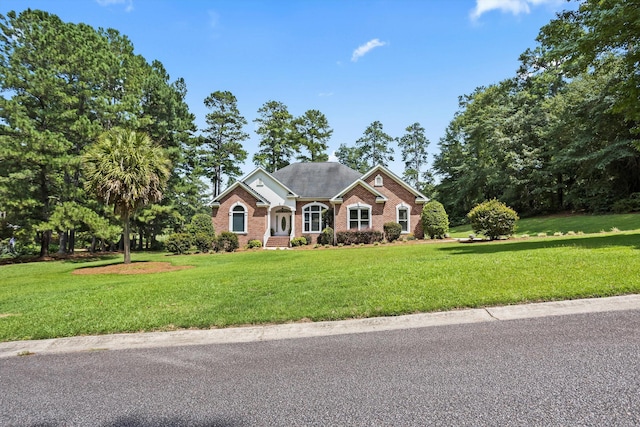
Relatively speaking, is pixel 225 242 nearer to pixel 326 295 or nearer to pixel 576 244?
pixel 326 295

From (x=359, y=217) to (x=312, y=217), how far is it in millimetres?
3897

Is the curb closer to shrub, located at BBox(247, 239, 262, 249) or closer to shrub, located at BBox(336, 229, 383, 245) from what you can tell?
shrub, located at BBox(336, 229, 383, 245)

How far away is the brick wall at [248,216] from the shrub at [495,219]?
47.5 ft

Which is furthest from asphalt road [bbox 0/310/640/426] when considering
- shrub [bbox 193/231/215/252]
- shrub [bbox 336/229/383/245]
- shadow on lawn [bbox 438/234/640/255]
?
shrub [bbox 336/229/383/245]

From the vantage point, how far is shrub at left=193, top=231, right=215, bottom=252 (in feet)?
74.3

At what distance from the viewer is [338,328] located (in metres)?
5.36

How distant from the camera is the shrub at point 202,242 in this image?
22.7m

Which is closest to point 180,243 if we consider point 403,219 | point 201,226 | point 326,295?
point 201,226

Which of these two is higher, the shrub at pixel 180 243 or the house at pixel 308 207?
the house at pixel 308 207

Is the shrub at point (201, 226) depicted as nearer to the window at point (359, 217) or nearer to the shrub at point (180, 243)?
the shrub at point (180, 243)

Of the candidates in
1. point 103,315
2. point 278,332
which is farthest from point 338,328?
point 103,315

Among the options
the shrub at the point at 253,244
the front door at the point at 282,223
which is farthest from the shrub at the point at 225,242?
the front door at the point at 282,223

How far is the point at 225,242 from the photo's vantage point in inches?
920

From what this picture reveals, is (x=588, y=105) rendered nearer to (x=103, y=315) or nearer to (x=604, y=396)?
(x=604, y=396)
